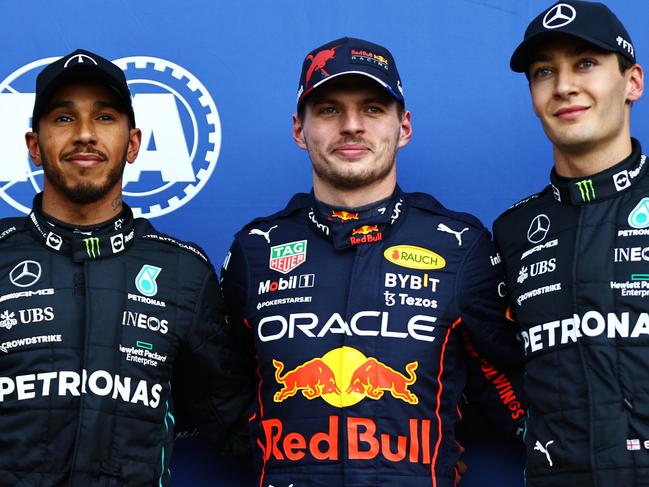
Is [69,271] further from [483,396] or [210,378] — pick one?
[483,396]

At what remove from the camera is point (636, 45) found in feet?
9.36

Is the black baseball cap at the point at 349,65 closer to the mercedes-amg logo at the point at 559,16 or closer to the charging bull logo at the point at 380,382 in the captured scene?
the mercedes-amg logo at the point at 559,16

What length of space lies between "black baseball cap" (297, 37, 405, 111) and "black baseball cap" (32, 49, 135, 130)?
438 mm

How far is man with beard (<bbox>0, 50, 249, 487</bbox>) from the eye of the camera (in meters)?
2.22

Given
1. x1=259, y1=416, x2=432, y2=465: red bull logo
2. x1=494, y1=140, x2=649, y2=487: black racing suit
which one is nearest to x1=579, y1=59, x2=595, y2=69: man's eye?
x1=494, y1=140, x2=649, y2=487: black racing suit

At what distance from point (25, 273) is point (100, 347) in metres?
0.25

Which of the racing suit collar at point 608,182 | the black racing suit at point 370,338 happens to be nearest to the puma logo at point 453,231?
the black racing suit at point 370,338

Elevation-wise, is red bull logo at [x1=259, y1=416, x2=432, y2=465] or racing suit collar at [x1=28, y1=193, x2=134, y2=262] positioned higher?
racing suit collar at [x1=28, y1=193, x2=134, y2=262]

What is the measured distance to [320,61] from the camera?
8.25ft

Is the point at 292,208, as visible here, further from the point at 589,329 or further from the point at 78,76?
the point at 589,329

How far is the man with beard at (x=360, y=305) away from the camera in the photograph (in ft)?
7.42

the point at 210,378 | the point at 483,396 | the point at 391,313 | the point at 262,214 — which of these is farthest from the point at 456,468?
the point at 262,214

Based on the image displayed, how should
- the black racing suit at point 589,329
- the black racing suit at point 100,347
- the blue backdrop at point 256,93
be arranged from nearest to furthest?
1. the black racing suit at point 589,329
2. the black racing suit at point 100,347
3. the blue backdrop at point 256,93

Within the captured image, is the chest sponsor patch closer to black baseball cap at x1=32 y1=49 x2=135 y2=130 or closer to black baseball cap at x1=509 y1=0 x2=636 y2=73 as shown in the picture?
black baseball cap at x1=509 y1=0 x2=636 y2=73
